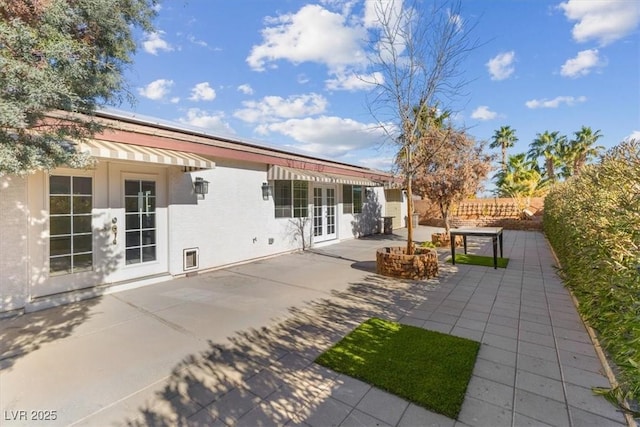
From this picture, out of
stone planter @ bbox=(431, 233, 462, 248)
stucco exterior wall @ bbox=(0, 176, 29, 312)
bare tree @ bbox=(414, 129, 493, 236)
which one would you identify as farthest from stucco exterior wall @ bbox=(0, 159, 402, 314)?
stone planter @ bbox=(431, 233, 462, 248)

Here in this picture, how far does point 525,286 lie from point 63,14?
1187cm

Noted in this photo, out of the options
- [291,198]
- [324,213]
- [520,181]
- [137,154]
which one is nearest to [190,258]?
[137,154]

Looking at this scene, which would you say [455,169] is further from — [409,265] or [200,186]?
[200,186]

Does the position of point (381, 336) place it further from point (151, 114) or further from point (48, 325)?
point (151, 114)

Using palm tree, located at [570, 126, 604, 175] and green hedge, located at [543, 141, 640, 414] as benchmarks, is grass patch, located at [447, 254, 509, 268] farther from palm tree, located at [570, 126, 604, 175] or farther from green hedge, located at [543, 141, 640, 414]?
palm tree, located at [570, 126, 604, 175]

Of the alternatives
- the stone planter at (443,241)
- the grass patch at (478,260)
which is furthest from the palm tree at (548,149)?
the grass patch at (478,260)

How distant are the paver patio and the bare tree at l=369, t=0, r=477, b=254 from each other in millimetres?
3992

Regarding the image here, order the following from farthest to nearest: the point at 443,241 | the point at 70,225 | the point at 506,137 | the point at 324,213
Answer: the point at 506,137, the point at 324,213, the point at 443,241, the point at 70,225

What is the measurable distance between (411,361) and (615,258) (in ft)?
10.5

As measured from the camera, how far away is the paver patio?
3.48m

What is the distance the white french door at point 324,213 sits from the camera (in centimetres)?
1617

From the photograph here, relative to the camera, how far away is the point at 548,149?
36.1m

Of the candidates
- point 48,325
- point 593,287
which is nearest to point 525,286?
point 593,287

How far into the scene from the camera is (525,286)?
8.82 metres
